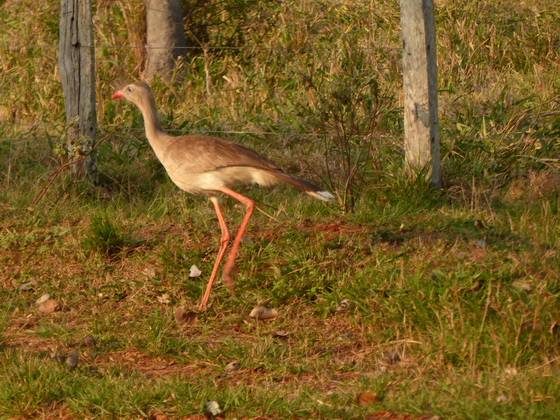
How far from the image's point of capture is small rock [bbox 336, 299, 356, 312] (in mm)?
4926

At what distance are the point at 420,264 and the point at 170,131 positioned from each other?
138 inches

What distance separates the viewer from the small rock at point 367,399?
3.83m

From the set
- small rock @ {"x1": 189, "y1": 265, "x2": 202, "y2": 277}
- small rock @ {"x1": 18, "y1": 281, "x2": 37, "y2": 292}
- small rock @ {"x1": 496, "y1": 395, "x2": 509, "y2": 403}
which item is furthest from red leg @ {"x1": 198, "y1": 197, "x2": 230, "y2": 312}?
small rock @ {"x1": 496, "y1": 395, "x2": 509, "y2": 403}

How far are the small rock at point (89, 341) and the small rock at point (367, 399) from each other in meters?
1.64

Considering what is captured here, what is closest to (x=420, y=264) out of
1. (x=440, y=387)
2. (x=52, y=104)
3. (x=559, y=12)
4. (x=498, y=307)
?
(x=498, y=307)

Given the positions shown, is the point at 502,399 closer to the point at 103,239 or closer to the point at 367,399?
the point at 367,399

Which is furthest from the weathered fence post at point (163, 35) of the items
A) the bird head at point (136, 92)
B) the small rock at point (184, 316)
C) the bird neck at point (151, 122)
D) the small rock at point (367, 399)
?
the small rock at point (367, 399)

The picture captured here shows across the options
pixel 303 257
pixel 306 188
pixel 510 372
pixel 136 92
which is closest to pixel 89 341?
pixel 303 257

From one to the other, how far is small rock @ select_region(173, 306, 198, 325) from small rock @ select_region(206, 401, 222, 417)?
1.23m

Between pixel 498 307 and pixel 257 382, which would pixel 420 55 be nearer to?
pixel 498 307

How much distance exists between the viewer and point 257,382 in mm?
4250

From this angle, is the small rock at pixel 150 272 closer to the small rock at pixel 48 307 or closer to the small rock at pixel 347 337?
the small rock at pixel 48 307

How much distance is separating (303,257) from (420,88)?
A: 1793 mm

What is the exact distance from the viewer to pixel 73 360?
14.6 feet
